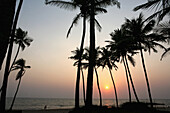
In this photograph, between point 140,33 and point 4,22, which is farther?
point 140,33

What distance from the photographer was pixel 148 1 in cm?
711

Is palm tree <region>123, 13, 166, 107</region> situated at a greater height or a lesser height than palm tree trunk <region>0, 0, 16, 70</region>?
greater

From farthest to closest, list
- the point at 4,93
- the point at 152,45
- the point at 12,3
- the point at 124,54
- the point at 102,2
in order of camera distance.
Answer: the point at 124,54, the point at 152,45, the point at 102,2, the point at 4,93, the point at 12,3

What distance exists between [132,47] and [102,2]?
10.9 m

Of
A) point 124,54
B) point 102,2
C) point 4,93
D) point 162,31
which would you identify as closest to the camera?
point 162,31

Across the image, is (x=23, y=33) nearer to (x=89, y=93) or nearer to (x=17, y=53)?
(x=17, y=53)

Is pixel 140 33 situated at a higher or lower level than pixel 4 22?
higher

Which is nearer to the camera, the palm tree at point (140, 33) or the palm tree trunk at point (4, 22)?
Result: the palm tree trunk at point (4, 22)

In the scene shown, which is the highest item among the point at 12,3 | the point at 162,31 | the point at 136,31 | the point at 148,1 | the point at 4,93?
the point at 136,31

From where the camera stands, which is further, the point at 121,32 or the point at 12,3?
the point at 121,32

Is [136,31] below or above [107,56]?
above

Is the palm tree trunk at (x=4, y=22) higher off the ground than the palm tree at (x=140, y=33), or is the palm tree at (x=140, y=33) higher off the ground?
the palm tree at (x=140, y=33)

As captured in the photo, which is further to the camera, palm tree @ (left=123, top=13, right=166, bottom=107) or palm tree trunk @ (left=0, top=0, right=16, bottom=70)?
palm tree @ (left=123, top=13, right=166, bottom=107)

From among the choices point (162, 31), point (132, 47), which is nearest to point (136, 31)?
point (132, 47)
